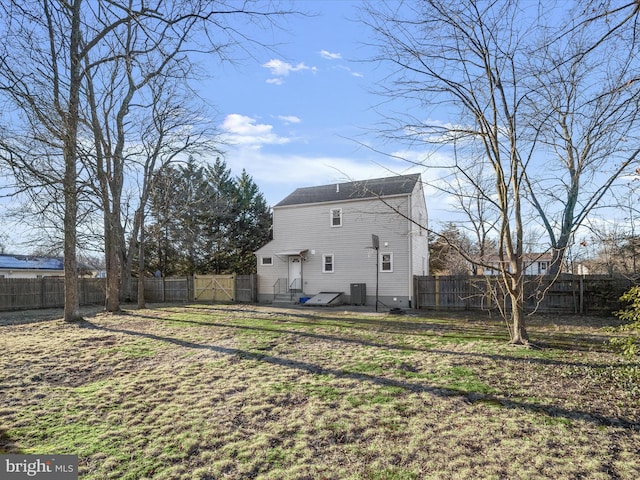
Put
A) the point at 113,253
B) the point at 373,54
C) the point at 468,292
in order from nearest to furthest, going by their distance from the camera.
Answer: the point at 373,54
the point at 113,253
the point at 468,292

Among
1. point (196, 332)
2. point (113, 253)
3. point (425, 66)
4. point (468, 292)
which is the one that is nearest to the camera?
point (425, 66)

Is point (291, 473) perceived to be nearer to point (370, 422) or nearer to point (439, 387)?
point (370, 422)

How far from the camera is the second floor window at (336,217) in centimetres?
1960

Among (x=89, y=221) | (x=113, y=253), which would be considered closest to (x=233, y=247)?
(x=113, y=253)

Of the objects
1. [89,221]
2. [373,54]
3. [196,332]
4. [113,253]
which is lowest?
[196,332]

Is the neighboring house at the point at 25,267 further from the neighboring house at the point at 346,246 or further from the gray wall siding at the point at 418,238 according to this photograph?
the gray wall siding at the point at 418,238

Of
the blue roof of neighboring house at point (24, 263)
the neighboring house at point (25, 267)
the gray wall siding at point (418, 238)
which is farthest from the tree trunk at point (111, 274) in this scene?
the blue roof of neighboring house at point (24, 263)

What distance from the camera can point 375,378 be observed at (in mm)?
5691

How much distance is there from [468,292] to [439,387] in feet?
38.0

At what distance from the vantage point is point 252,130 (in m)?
11.7

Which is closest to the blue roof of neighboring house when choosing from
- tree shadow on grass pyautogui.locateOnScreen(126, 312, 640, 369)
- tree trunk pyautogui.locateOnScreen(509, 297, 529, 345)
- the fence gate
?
the fence gate

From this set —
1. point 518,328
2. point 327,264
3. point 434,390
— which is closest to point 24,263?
point 327,264

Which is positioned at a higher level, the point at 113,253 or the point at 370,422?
the point at 113,253

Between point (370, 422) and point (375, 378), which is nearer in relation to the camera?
point (370, 422)
